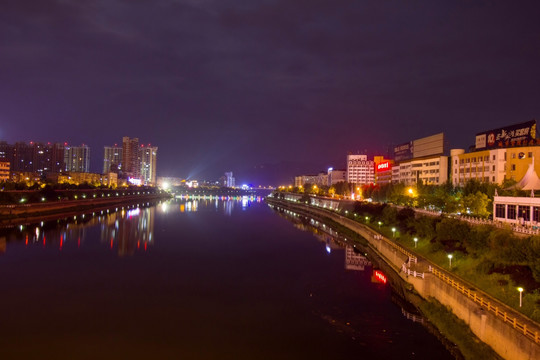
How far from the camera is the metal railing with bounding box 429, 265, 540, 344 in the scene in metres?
8.84

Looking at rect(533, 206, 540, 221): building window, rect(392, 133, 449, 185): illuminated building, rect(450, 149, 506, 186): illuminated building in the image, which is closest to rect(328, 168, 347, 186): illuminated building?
rect(392, 133, 449, 185): illuminated building

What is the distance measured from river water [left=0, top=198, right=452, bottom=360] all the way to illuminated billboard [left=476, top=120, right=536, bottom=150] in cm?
1710

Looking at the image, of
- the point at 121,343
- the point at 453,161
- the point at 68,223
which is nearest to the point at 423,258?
the point at 121,343

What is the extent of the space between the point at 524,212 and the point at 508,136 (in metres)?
16.6

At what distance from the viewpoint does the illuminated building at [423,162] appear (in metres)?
46.9

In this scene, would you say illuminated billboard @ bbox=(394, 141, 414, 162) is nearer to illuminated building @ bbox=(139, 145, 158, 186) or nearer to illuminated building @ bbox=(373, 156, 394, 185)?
illuminated building @ bbox=(373, 156, 394, 185)

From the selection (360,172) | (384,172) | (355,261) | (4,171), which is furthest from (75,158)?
(355,261)

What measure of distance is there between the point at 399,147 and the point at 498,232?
4842 centimetres

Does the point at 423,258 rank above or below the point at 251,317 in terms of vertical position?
A: above

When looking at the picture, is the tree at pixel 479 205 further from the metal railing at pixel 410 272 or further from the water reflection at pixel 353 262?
the metal railing at pixel 410 272

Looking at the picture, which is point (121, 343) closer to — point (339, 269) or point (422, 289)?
point (422, 289)

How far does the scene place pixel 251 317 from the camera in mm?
14703

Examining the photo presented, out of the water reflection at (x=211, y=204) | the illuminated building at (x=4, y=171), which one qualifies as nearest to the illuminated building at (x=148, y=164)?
the water reflection at (x=211, y=204)

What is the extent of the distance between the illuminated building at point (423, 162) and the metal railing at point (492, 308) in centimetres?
3291
